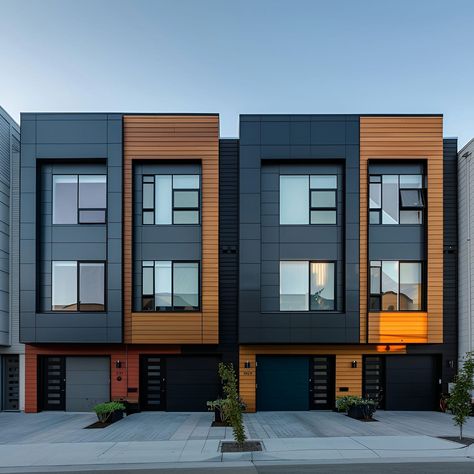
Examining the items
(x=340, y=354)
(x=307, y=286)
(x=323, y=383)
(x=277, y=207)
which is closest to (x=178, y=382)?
(x=323, y=383)

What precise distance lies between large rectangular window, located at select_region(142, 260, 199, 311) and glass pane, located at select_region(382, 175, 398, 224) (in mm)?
7473

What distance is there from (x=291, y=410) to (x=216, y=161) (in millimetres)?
9835

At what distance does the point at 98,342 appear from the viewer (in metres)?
15.1

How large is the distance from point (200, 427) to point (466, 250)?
11.4 meters

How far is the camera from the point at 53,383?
52.6 feet

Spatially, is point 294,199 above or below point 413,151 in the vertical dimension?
below

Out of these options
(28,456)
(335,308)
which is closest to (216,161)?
(335,308)

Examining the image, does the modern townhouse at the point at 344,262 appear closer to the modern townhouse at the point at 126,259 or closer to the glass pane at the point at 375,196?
the glass pane at the point at 375,196

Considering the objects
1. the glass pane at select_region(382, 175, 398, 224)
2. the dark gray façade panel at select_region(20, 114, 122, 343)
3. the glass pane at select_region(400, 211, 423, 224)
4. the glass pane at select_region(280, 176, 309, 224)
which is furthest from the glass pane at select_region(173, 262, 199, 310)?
the glass pane at select_region(400, 211, 423, 224)

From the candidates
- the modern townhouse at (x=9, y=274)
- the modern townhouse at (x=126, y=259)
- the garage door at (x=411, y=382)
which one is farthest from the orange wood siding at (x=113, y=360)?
the garage door at (x=411, y=382)

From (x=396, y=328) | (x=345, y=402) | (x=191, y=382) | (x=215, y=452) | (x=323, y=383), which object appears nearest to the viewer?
(x=215, y=452)

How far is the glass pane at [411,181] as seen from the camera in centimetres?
1597

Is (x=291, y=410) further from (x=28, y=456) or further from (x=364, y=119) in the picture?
(x=364, y=119)

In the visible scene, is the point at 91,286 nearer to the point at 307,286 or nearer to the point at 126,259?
the point at 126,259
